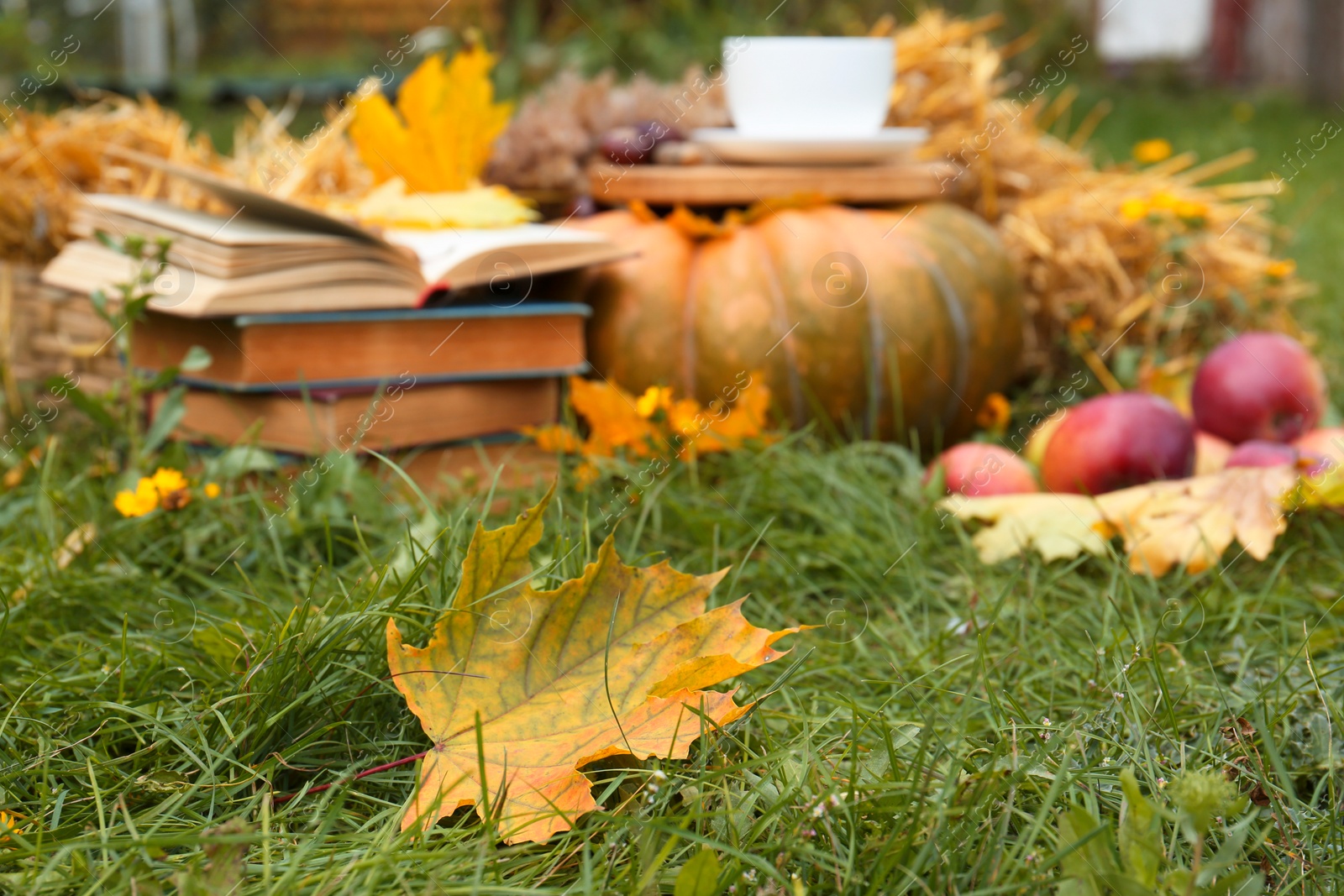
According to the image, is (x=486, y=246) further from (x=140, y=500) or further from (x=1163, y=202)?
(x=1163, y=202)

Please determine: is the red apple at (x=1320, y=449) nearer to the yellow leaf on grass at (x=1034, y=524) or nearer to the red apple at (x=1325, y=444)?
the red apple at (x=1325, y=444)

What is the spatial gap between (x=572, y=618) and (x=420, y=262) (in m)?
0.95

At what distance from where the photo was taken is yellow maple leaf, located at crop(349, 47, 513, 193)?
6.69 feet

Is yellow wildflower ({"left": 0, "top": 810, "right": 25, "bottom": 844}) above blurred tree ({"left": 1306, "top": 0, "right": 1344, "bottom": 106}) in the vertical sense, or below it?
above

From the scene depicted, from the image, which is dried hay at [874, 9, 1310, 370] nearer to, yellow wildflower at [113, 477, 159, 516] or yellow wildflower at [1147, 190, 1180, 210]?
yellow wildflower at [1147, 190, 1180, 210]

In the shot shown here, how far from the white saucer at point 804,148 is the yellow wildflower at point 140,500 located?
1.20 metres

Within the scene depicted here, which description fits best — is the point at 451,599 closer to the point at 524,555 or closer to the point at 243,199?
the point at 524,555

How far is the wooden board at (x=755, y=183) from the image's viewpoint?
2166 mm

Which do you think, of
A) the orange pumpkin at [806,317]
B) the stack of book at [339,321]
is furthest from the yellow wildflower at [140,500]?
the orange pumpkin at [806,317]

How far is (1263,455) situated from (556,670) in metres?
1.19

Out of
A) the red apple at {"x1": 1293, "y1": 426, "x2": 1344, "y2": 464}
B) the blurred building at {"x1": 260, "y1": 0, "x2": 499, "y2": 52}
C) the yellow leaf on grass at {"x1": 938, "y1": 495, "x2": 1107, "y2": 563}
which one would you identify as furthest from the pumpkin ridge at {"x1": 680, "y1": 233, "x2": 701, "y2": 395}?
Result: the blurred building at {"x1": 260, "y1": 0, "x2": 499, "y2": 52}

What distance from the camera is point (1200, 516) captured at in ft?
4.93

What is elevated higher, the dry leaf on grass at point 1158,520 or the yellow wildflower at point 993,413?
the dry leaf on grass at point 1158,520

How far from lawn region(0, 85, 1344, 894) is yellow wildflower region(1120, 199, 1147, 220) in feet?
3.34
